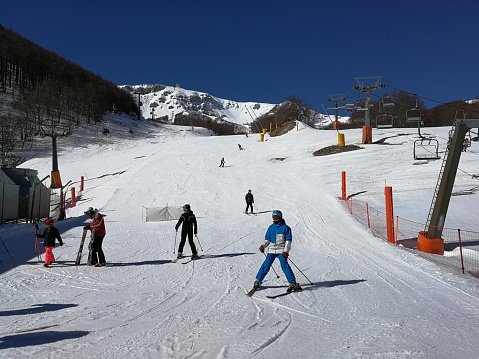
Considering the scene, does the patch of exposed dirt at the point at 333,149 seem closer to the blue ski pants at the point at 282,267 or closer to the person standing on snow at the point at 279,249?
the person standing on snow at the point at 279,249

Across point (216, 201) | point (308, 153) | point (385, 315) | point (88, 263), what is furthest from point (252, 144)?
point (385, 315)

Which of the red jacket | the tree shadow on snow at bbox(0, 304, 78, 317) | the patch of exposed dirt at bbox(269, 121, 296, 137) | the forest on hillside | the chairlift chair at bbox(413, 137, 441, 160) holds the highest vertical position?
the forest on hillside


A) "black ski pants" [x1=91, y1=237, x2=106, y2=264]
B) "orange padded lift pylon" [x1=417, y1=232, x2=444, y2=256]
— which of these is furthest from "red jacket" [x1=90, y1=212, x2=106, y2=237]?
"orange padded lift pylon" [x1=417, y1=232, x2=444, y2=256]

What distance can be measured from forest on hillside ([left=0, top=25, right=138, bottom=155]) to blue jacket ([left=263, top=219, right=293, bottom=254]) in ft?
155

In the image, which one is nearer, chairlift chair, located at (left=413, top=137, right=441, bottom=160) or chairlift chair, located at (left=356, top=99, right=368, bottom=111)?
chairlift chair, located at (left=413, top=137, right=441, bottom=160)

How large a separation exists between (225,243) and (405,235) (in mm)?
6990

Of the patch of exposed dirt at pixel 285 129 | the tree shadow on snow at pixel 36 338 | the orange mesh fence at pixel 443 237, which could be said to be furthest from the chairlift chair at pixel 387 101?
the tree shadow on snow at pixel 36 338

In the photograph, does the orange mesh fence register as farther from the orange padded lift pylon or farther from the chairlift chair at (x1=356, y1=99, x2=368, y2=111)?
the chairlift chair at (x1=356, y1=99, x2=368, y2=111)

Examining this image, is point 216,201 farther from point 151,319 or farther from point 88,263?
point 151,319

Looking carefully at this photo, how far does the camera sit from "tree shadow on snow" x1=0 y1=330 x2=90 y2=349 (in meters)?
4.61

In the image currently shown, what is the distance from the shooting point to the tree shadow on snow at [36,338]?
461 cm

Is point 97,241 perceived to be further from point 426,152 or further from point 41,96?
point 41,96

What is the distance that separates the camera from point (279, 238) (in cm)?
728

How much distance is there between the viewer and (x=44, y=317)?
18.6 ft
